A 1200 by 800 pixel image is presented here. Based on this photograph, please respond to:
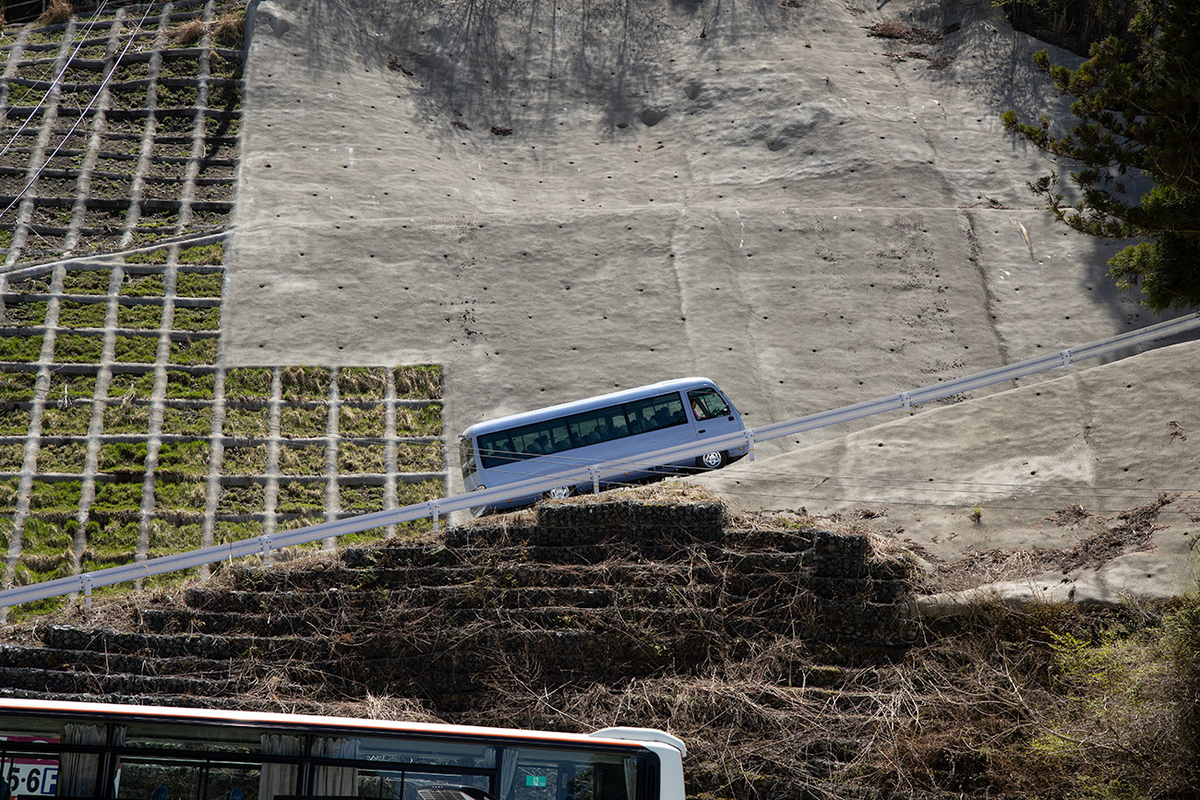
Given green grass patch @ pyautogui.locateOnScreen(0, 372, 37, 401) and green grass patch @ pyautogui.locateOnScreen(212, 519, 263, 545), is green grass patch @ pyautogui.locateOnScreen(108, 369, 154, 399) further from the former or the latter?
green grass patch @ pyautogui.locateOnScreen(212, 519, 263, 545)

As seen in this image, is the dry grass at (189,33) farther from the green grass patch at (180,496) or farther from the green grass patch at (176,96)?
the green grass patch at (180,496)

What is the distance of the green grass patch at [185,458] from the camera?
1977 centimetres

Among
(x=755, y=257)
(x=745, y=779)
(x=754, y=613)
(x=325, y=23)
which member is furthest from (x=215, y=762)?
(x=325, y=23)

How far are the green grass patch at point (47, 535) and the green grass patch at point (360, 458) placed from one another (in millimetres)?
4923

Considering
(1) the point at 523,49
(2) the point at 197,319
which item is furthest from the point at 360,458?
(1) the point at 523,49

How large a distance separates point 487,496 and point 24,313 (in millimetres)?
12849

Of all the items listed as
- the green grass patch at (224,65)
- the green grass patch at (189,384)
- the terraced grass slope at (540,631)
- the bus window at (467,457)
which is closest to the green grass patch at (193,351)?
Result: the green grass patch at (189,384)

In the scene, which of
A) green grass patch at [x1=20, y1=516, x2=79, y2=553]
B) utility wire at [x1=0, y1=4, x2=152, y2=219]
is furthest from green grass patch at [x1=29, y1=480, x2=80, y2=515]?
utility wire at [x1=0, y1=4, x2=152, y2=219]

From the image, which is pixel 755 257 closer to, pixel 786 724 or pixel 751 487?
pixel 751 487

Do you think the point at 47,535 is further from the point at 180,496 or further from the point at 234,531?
the point at 234,531

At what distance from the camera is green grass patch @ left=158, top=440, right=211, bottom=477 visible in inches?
778

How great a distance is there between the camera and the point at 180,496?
19.4 meters

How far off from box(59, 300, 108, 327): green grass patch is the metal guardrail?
7.49 m

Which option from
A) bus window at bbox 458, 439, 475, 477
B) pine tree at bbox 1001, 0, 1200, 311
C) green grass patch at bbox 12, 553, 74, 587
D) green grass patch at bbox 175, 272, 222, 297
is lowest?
green grass patch at bbox 12, 553, 74, 587
